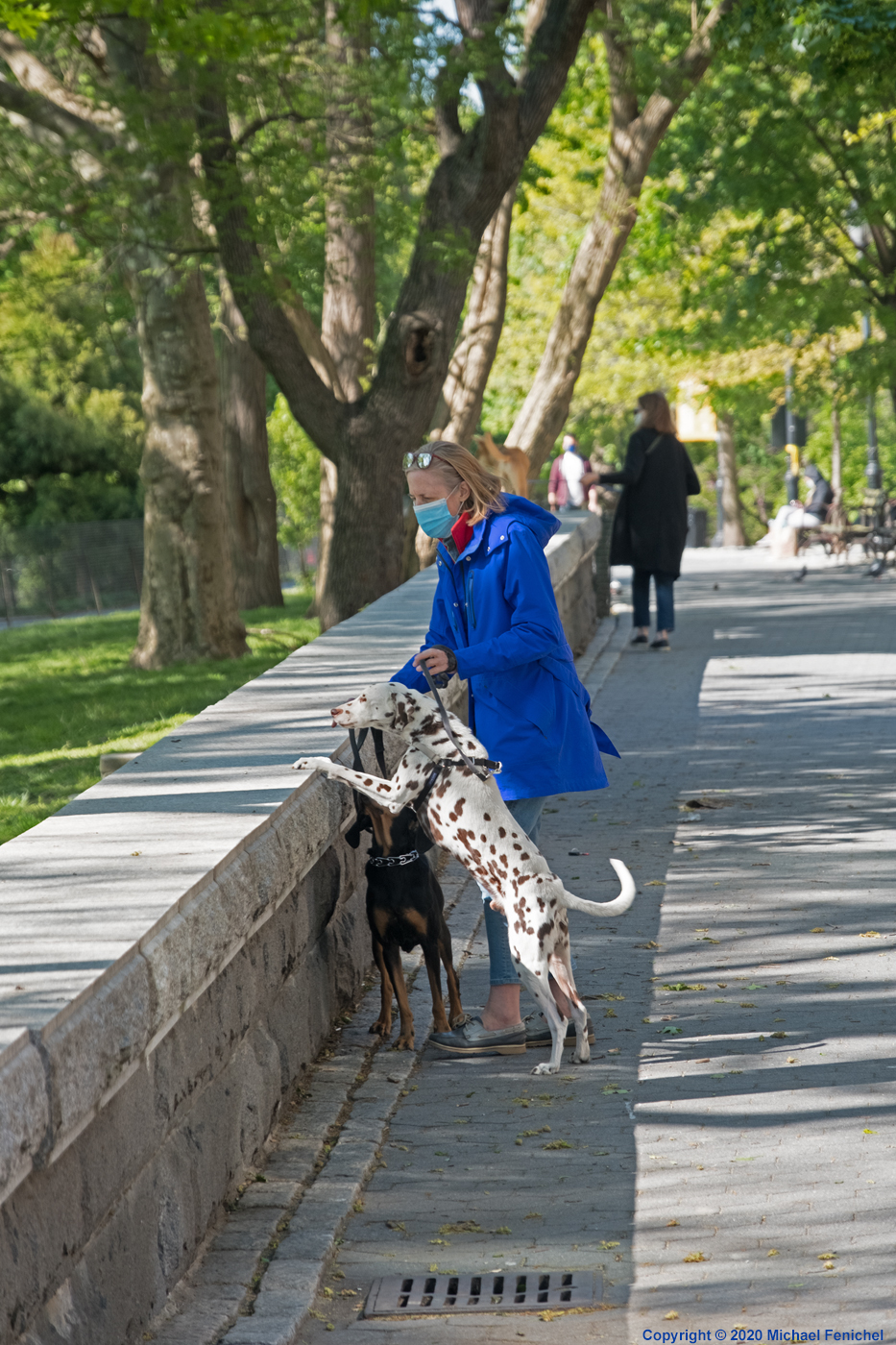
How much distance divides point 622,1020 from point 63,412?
112 feet

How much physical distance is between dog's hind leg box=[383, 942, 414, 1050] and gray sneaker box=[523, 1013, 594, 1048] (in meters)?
0.42

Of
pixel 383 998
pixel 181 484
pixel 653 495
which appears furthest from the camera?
pixel 181 484

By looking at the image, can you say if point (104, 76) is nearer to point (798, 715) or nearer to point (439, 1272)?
point (798, 715)

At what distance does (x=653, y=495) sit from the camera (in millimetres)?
13953

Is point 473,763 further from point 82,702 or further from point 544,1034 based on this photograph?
point 82,702

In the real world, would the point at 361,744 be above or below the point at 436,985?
above

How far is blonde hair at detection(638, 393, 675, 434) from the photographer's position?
13.8 meters

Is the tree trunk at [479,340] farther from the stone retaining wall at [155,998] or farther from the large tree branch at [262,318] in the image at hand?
the stone retaining wall at [155,998]

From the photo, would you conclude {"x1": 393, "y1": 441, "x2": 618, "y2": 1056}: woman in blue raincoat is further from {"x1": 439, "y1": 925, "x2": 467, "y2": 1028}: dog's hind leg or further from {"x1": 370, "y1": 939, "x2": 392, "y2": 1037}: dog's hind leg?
{"x1": 370, "y1": 939, "x2": 392, "y2": 1037}: dog's hind leg

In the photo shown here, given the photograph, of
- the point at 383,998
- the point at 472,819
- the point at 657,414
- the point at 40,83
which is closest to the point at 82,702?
the point at 657,414

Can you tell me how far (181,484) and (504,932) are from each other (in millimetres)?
10541

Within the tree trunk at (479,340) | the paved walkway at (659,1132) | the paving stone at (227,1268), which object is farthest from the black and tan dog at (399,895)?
the tree trunk at (479,340)

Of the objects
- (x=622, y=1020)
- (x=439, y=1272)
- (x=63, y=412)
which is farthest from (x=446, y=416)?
(x=63, y=412)

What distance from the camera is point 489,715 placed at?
5270 millimetres
